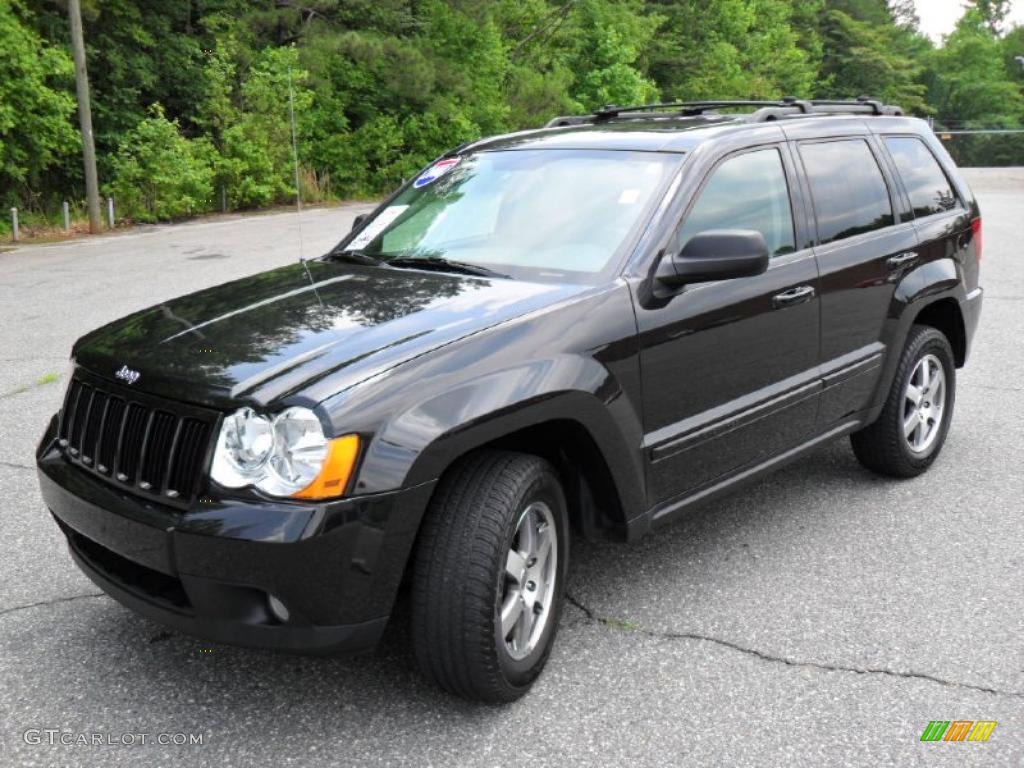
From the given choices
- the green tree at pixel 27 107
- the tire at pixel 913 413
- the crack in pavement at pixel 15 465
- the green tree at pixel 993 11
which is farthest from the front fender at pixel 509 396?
the green tree at pixel 993 11

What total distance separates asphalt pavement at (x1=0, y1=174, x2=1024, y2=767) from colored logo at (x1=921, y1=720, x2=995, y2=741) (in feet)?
0.08

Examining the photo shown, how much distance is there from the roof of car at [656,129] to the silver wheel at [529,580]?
1.57 metres

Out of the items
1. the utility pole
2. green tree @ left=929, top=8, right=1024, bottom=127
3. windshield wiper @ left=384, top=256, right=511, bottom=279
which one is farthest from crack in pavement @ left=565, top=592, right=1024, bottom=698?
green tree @ left=929, top=8, right=1024, bottom=127

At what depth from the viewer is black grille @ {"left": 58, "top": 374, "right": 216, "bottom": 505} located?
2.79m

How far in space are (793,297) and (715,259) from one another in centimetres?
81

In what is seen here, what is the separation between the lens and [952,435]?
19.4 feet

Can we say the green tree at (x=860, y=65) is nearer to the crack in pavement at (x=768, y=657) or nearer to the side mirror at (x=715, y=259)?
the side mirror at (x=715, y=259)

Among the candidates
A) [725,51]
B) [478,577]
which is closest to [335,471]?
[478,577]

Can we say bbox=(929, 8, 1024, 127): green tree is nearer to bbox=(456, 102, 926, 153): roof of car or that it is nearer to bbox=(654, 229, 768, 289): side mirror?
bbox=(456, 102, 926, 153): roof of car

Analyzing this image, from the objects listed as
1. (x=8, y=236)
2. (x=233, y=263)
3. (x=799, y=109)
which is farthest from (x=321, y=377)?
(x=8, y=236)

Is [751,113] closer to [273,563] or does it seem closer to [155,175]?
[273,563]

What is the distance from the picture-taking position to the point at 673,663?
11.1ft

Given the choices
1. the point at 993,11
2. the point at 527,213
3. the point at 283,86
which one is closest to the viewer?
the point at 527,213

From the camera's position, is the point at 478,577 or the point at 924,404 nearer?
the point at 478,577
